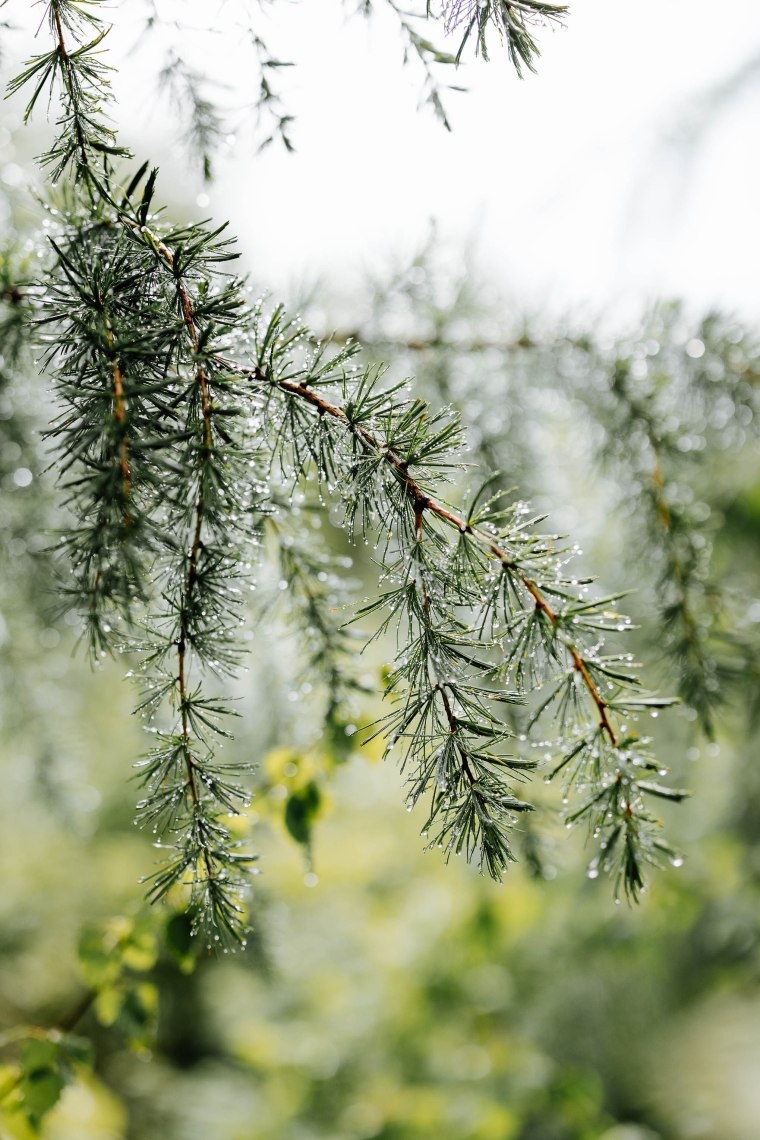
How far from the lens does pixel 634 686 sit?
31 centimetres

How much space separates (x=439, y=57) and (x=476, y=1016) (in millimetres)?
1551

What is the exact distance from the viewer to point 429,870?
190 centimetres

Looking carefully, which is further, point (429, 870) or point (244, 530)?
point (429, 870)

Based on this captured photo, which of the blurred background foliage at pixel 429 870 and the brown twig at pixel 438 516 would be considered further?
the blurred background foliage at pixel 429 870

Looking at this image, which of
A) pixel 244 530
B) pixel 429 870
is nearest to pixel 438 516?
pixel 244 530

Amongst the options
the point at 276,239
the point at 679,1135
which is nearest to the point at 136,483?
the point at 276,239

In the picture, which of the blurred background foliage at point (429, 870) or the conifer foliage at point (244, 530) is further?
the blurred background foliage at point (429, 870)

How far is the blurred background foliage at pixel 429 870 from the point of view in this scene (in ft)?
1.84

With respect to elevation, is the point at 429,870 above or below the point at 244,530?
above

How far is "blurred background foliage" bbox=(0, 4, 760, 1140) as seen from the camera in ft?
1.84

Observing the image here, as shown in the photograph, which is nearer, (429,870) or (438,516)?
(438,516)

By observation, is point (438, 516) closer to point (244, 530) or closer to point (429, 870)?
point (244, 530)

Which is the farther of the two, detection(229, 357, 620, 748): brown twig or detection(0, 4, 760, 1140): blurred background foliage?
detection(0, 4, 760, 1140): blurred background foliage

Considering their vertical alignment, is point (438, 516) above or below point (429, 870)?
below
